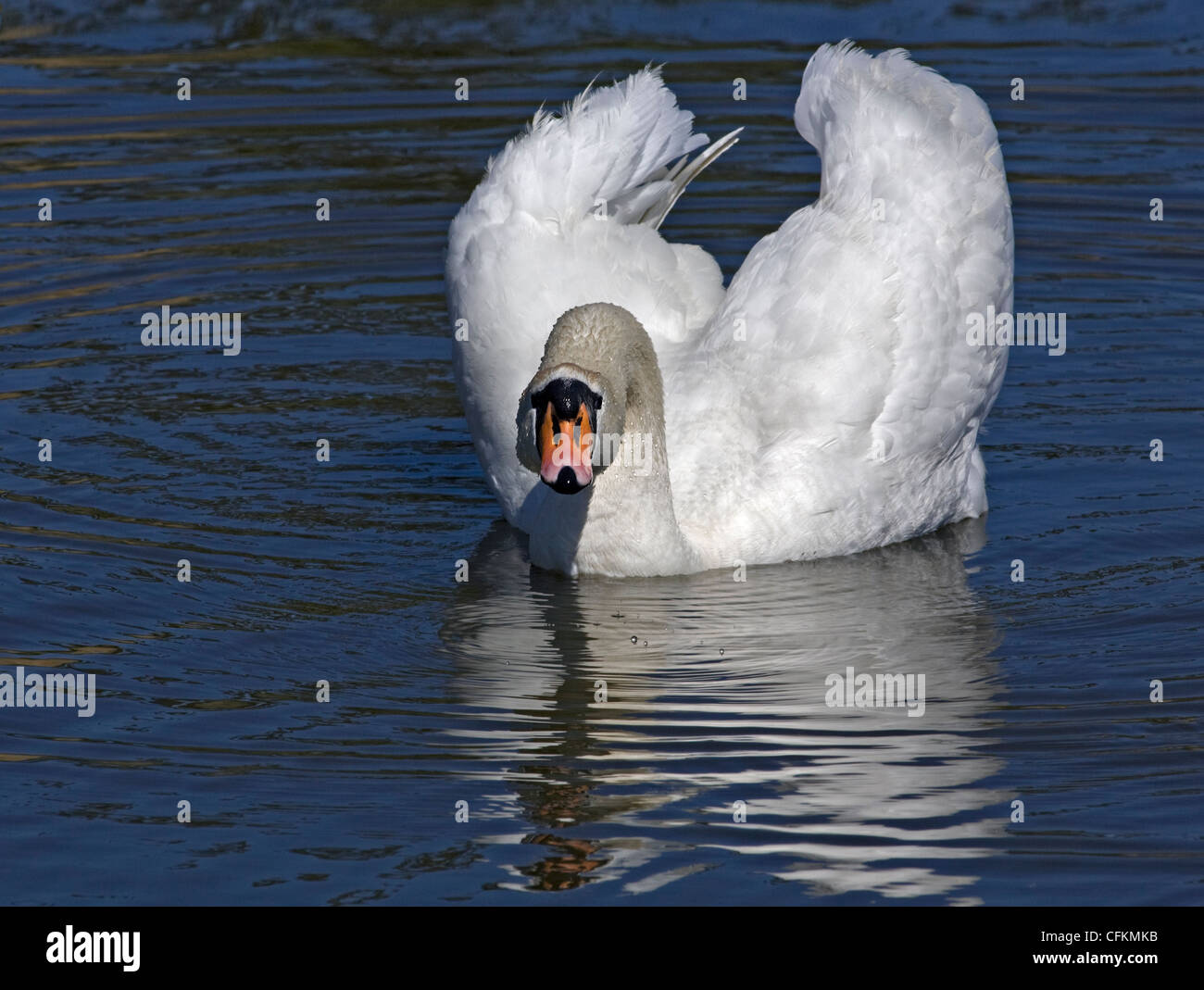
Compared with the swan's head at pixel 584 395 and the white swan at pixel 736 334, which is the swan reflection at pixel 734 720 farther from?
the swan's head at pixel 584 395

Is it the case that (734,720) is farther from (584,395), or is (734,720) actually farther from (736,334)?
(736,334)

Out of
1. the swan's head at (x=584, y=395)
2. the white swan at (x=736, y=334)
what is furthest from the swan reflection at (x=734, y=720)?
the swan's head at (x=584, y=395)

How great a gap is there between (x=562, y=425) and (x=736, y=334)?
Result: 1.76 metres

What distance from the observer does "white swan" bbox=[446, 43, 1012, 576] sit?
9.79 meters

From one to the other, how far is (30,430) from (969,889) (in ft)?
21.9

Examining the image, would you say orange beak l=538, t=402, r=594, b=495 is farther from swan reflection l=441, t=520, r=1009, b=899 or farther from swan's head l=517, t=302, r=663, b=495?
swan reflection l=441, t=520, r=1009, b=899

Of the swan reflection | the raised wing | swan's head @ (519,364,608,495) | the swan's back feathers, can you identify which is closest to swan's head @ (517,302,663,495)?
swan's head @ (519,364,608,495)

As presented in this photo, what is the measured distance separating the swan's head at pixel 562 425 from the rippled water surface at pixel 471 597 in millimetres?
830

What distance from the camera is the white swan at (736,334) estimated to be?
9.79 metres

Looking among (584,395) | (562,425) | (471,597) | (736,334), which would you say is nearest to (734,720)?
(562,425)

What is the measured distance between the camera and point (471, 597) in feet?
32.8

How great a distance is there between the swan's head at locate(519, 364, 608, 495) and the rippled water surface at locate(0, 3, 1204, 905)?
0.83 metres

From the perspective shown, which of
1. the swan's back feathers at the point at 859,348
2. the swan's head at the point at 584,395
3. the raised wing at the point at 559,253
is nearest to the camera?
the swan's head at the point at 584,395
